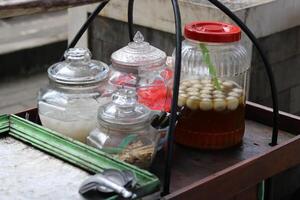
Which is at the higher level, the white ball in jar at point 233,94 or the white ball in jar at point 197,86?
the white ball in jar at point 197,86

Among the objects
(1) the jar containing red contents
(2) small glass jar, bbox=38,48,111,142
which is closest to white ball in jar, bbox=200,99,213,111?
(1) the jar containing red contents

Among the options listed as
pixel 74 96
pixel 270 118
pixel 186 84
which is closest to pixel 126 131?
pixel 74 96

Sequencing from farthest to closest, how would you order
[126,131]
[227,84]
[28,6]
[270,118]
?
[270,118], [227,84], [126,131], [28,6]

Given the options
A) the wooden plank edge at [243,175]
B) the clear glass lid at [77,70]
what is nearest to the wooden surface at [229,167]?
the wooden plank edge at [243,175]

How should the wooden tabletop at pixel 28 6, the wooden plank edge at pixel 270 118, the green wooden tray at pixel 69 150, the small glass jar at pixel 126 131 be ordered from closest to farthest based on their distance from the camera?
the wooden tabletop at pixel 28 6
the green wooden tray at pixel 69 150
the small glass jar at pixel 126 131
the wooden plank edge at pixel 270 118

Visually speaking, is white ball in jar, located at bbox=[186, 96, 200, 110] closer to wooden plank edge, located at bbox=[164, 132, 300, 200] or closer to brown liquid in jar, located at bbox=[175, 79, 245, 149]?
brown liquid in jar, located at bbox=[175, 79, 245, 149]

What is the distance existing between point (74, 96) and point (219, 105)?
1.22 feet

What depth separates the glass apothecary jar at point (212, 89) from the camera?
160 cm

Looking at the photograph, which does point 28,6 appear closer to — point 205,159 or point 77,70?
point 77,70

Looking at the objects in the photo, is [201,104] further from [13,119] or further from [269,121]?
[13,119]

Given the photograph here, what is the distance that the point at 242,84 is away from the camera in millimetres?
1700

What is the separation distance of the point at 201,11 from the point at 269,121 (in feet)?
2.94

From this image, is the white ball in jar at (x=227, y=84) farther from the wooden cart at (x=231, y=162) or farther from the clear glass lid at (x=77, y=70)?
the clear glass lid at (x=77, y=70)

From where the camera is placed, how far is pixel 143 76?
1.68 m
